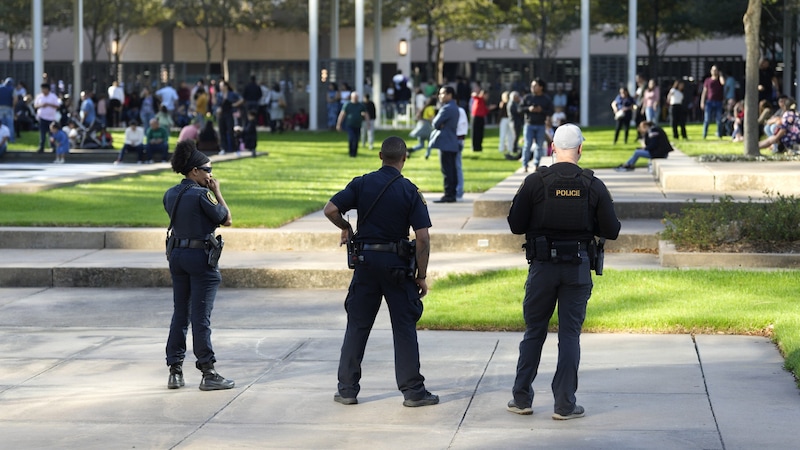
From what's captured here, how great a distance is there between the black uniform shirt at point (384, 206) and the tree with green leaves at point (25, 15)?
4850 centimetres

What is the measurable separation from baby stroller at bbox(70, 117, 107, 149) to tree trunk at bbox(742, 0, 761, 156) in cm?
1879

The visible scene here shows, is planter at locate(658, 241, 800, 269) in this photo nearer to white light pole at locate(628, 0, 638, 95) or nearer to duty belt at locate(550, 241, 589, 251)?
duty belt at locate(550, 241, 589, 251)

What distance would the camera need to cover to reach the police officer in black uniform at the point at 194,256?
8992mm

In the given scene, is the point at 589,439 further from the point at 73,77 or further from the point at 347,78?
the point at 73,77

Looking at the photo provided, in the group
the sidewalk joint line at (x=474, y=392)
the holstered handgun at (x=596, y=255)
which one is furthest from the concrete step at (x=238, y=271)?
the holstered handgun at (x=596, y=255)

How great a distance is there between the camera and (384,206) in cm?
840

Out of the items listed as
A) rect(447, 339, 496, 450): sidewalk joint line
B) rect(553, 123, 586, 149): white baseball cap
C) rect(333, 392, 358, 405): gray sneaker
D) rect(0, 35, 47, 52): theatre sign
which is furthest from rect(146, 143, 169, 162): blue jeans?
rect(0, 35, 47, 52): theatre sign

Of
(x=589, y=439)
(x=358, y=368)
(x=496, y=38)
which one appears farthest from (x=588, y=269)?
(x=496, y=38)

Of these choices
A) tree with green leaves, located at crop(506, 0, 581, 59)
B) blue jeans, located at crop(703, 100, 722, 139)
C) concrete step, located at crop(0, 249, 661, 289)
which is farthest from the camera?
tree with green leaves, located at crop(506, 0, 581, 59)

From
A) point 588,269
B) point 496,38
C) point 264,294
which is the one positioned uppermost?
point 496,38

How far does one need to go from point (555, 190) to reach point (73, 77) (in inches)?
1737

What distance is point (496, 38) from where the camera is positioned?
6969 centimetres

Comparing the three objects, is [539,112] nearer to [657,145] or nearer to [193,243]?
[657,145]

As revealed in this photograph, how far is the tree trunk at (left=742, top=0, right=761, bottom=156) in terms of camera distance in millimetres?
21734
